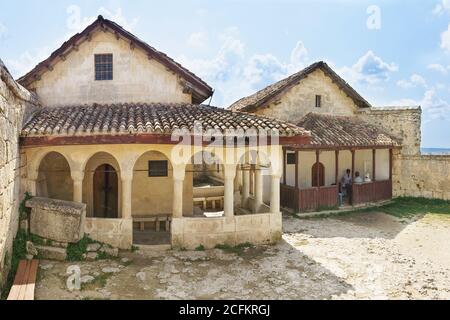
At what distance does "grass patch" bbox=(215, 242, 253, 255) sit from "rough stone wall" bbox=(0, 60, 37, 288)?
17.2 feet

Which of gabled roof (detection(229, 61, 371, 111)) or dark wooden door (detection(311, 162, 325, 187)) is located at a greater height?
gabled roof (detection(229, 61, 371, 111))

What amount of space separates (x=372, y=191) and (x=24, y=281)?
15.9m

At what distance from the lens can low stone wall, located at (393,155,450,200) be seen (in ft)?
63.4

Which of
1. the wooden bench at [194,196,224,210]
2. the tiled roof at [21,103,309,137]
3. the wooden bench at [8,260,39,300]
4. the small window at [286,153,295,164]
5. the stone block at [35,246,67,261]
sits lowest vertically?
the wooden bench at [8,260,39,300]

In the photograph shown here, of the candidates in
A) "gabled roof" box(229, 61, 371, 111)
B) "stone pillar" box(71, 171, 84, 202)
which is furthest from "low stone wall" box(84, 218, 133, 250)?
"gabled roof" box(229, 61, 371, 111)

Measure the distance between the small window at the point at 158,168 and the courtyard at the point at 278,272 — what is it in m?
3.49

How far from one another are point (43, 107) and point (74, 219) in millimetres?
5039

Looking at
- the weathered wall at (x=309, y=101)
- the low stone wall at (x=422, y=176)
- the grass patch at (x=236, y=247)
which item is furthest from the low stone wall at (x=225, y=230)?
the low stone wall at (x=422, y=176)

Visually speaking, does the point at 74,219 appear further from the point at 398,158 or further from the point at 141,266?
the point at 398,158

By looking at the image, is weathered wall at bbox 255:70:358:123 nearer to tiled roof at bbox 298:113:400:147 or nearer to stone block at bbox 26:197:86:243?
tiled roof at bbox 298:113:400:147

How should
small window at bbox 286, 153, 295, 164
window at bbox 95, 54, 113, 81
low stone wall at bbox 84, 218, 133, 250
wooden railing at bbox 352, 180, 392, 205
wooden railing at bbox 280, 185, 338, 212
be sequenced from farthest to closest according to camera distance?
small window at bbox 286, 153, 295, 164 < wooden railing at bbox 352, 180, 392, 205 < wooden railing at bbox 280, 185, 338, 212 < window at bbox 95, 54, 113, 81 < low stone wall at bbox 84, 218, 133, 250

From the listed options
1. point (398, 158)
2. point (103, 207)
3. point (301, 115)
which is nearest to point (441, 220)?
point (398, 158)

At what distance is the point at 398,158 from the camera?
2044cm

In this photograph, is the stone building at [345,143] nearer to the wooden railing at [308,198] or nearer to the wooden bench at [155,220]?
the wooden railing at [308,198]
